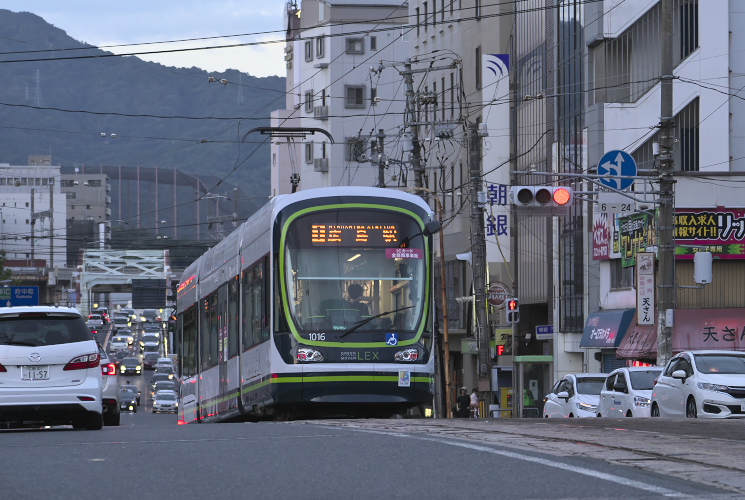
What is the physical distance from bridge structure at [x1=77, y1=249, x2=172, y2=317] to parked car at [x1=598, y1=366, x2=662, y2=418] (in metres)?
89.6

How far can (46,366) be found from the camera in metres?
16.7

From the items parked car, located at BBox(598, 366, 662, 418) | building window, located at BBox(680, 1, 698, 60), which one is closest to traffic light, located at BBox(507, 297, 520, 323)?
building window, located at BBox(680, 1, 698, 60)

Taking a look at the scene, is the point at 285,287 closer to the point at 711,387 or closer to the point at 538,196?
the point at 711,387

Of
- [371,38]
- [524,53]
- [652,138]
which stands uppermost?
[371,38]

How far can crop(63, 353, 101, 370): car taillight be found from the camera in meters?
16.8

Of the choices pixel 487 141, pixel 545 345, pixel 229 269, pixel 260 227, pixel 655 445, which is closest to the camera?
pixel 655 445

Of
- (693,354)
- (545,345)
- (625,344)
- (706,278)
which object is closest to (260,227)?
(693,354)

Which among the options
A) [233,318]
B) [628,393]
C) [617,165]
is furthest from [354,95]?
[233,318]

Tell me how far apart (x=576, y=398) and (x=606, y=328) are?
42.4 ft

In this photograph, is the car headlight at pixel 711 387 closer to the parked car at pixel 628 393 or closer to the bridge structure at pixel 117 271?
the parked car at pixel 628 393

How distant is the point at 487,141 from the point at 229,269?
34.3 meters

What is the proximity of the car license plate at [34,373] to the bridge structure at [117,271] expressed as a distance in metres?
98.6

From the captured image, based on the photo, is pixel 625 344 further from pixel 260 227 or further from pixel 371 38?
pixel 371 38

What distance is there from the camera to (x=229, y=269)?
23.1 metres
